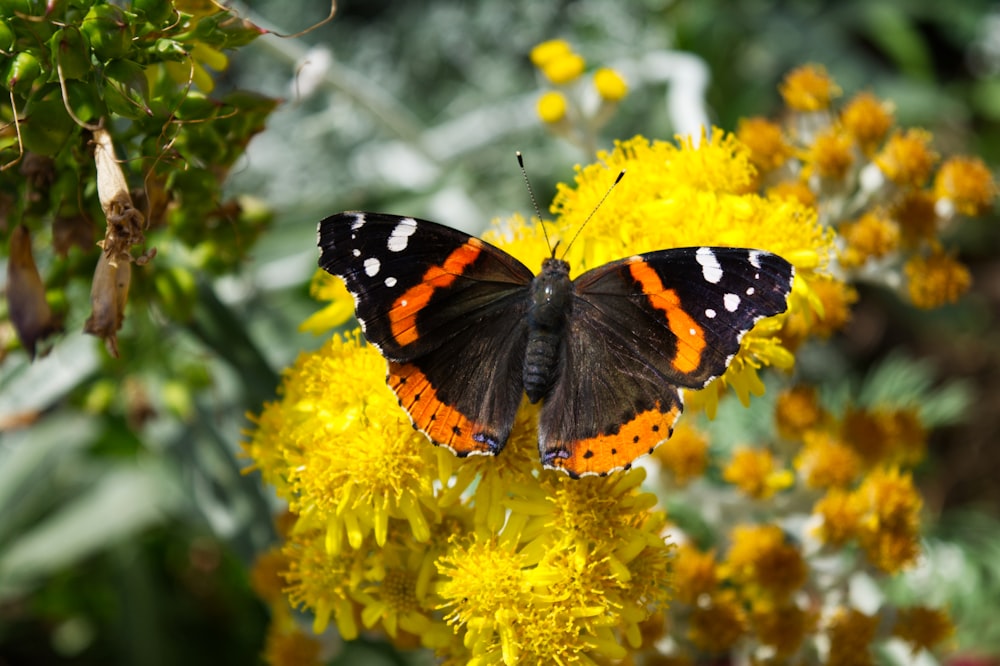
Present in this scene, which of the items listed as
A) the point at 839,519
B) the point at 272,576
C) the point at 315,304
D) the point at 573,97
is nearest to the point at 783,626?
the point at 839,519

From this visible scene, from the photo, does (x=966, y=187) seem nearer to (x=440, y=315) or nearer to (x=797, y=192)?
(x=797, y=192)

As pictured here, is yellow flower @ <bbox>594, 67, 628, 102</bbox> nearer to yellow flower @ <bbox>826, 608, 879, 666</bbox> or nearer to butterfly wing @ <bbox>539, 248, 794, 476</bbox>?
butterfly wing @ <bbox>539, 248, 794, 476</bbox>

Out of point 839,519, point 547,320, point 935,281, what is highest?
point 547,320

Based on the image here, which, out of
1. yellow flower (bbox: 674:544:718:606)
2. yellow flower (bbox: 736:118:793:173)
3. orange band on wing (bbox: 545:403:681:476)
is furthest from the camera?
yellow flower (bbox: 736:118:793:173)

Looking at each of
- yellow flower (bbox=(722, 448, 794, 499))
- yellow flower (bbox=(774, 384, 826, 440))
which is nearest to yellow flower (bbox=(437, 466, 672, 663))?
yellow flower (bbox=(722, 448, 794, 499))

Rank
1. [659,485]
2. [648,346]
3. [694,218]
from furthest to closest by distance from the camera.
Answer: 1. [659,485]
2. [694,218]
3. [648,346]

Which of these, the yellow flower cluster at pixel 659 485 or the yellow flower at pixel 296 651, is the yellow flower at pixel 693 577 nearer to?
the yellow flower cluster at pixel 659 485
